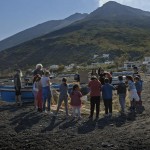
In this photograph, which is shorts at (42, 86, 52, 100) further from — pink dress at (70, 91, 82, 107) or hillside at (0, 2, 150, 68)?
hillside at (0, 2, 150, 68)

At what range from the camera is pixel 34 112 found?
1684 cm

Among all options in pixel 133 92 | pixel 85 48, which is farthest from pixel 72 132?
pixel 85 48

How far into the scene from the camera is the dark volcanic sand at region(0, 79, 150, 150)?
1136 cm

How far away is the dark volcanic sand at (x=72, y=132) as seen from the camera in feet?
37.3

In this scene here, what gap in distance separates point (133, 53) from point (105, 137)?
116469 mm

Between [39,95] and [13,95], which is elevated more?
[39,95]

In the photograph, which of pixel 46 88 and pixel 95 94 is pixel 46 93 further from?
pixel 95 94

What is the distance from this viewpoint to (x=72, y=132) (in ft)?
43.7

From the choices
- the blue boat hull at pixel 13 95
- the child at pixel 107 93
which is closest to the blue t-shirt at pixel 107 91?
the child at pixel 107 93

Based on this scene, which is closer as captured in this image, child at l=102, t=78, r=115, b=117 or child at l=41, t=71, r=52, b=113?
child at l=102, t=78, r=115, b=117

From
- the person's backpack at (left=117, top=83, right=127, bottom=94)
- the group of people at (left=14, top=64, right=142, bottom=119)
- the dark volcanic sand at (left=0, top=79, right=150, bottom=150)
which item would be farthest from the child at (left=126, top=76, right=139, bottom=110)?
the dark volcanic sand at (left=0, top=79, right=150, bottom=150)

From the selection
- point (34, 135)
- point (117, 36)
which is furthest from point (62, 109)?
point (117, 36)

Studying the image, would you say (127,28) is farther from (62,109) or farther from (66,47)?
(62,109)

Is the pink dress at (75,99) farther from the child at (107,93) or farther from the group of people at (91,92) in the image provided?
the child at (107,93)
